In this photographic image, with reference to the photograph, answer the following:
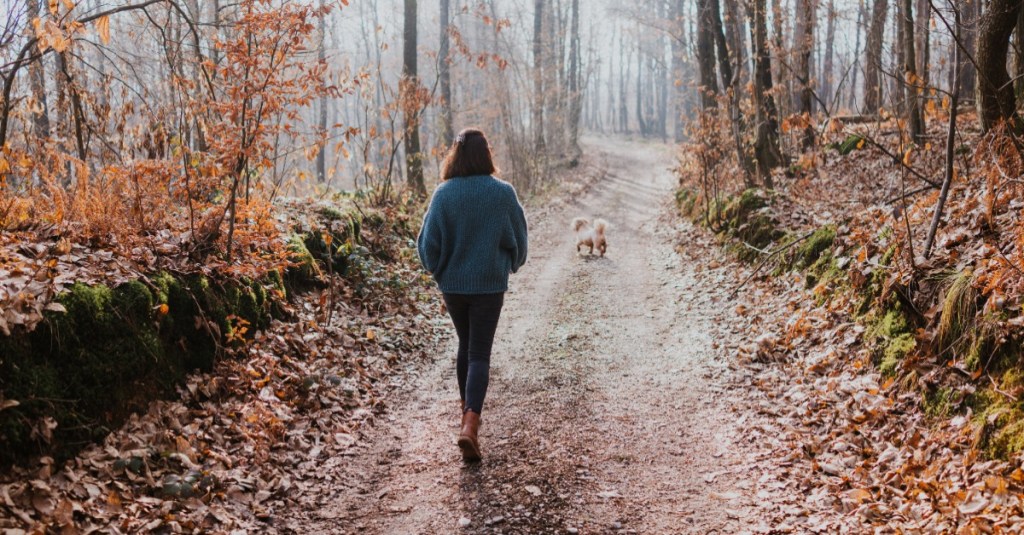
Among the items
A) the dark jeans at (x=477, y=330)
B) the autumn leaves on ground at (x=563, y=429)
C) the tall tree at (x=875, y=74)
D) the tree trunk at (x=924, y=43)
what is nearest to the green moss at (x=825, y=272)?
the autumn leaves on ground at (x=563, y=429)

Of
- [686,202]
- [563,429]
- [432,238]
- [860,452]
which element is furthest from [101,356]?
[686,202]

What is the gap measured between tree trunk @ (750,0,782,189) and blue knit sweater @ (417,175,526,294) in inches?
327

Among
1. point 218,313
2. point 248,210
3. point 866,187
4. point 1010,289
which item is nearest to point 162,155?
point 248,210

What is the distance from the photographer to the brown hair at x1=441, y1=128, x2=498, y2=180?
4.75 m

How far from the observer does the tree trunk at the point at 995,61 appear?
6062 mm

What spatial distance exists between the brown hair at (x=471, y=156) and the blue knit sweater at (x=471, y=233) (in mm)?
54

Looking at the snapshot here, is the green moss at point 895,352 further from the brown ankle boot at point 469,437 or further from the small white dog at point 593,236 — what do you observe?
the small white dog at point 593,236

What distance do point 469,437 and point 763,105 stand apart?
9643mm

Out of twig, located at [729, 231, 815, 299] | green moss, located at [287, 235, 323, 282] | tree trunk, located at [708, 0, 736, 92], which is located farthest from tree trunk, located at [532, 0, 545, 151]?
green moss, located at [287, 235, 323, 282]

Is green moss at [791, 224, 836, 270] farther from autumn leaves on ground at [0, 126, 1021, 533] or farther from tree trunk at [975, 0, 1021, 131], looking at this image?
tree trunk at [975, 0, 1021, 131]

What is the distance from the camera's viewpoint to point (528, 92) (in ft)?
74.3

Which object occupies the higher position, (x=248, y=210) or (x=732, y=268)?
(x=248, y=210)

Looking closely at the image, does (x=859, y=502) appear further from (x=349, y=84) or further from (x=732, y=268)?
(x=349, y=84)

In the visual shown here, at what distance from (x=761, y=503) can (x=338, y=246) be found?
20.5ft
